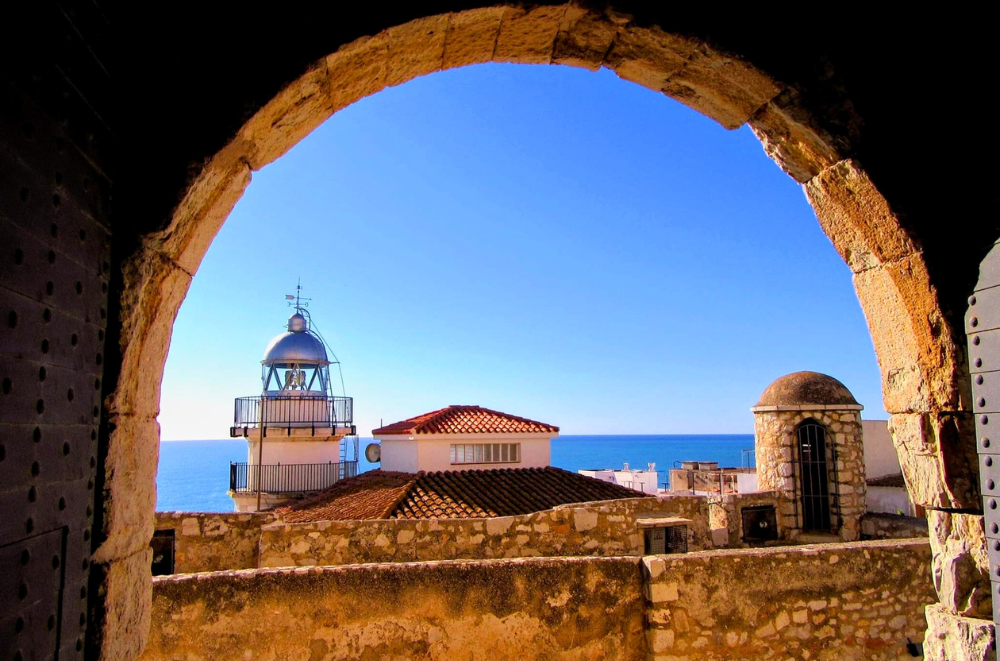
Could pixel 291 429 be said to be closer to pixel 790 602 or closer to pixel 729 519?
pixel 729 519

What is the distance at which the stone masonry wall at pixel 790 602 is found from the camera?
4973 millimetres

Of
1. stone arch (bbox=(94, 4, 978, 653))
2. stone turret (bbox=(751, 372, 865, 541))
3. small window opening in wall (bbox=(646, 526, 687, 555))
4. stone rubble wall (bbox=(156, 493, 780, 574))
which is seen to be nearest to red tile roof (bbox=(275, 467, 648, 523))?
small window opening in wall (bbox=(646, 526, 687, 555))

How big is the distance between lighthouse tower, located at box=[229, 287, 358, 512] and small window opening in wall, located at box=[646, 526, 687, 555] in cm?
1288

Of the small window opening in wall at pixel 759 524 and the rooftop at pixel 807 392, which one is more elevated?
the rooftop at pixel 807 392

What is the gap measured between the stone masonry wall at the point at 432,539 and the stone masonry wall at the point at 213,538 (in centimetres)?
24

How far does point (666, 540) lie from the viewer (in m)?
10.5

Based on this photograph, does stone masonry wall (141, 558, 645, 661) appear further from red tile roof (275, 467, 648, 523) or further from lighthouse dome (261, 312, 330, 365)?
lighthouse dome (261, 312, 330, 365)

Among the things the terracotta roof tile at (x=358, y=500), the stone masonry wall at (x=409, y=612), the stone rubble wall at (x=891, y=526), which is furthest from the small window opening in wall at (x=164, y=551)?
the stone rubble wall at (x=891, y=526)

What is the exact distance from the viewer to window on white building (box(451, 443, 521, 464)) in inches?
675

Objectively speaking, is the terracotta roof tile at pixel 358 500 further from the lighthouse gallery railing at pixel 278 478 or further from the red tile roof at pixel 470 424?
the lighthouse gallery railing at pixel 278 478

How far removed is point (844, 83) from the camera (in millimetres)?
2770

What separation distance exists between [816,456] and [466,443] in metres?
8.19

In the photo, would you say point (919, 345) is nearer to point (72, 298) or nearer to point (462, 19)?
point (462, 19)

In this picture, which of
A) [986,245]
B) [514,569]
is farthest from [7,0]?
[514,569]
